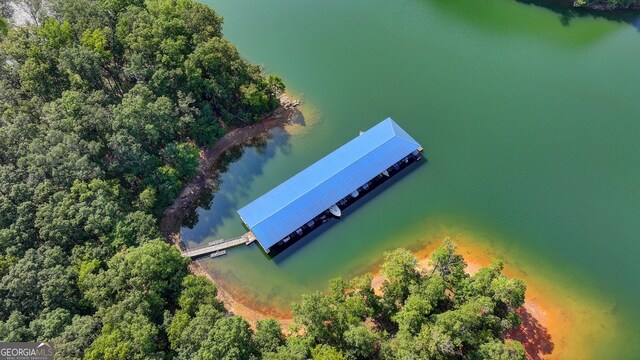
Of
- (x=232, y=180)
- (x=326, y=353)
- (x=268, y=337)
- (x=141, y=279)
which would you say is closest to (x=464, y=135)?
(x=232, y=180)

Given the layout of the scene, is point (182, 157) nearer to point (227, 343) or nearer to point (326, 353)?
point (227, 343)

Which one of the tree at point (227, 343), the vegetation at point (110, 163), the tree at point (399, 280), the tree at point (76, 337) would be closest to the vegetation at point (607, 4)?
the vegetation at point (110, 163)

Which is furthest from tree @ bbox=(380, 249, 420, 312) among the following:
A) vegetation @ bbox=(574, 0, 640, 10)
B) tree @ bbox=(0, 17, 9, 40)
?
vegetation @ bbox=(574, 0, 640, 10)

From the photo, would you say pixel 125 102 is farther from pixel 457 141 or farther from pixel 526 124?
pixel 526 124

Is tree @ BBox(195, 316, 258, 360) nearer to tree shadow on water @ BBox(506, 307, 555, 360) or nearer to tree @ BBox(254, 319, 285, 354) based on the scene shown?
tree @ BBox(254, 319, 285, 354)

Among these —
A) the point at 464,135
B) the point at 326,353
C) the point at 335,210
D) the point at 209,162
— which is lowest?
the point at 326,353
